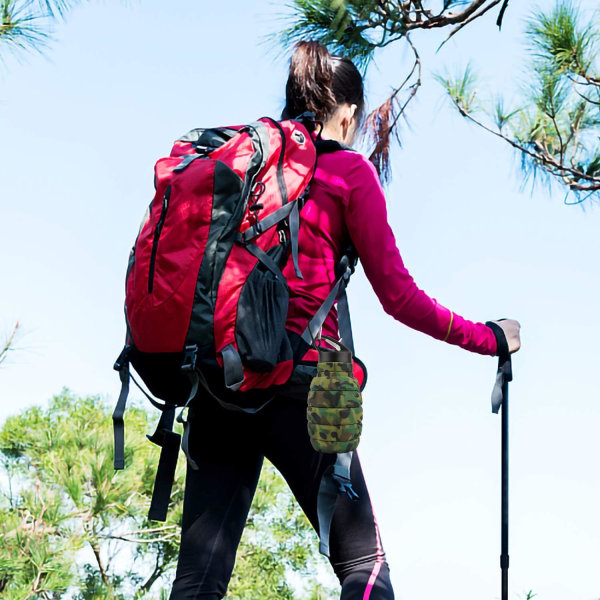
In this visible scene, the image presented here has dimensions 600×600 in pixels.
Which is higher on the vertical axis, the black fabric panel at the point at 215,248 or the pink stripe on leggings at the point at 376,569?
the black fabric panel at the point at 215,248

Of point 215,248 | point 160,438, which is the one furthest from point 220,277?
point 160,438

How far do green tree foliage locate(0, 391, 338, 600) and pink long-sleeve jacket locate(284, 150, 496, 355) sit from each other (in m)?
2.95

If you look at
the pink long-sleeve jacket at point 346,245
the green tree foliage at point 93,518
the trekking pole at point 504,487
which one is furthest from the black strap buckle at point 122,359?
the green tree foliage at point 93,518

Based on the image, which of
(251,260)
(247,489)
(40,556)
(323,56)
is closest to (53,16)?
(323,56)

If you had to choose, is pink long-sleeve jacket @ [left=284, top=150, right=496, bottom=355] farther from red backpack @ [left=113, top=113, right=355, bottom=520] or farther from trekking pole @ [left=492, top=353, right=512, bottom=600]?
trekking pole @ [left=492, top=353, right=512, bottom=600]

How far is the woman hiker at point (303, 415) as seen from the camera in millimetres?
1116

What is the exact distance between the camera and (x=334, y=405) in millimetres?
1032

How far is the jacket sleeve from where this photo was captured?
3.82 ft

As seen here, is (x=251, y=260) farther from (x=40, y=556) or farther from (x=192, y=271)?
(x=40, y=556)

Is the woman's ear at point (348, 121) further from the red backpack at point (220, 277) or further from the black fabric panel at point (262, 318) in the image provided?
the black fabric panel at point (262, 318)

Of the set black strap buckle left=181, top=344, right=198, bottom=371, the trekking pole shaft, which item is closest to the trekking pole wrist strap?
the trekking pole shaft

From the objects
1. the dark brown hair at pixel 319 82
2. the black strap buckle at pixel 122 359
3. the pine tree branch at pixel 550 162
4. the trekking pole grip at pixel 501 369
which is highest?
the pine tree branch at pixel 550 162

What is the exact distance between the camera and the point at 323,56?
1313 millimetres

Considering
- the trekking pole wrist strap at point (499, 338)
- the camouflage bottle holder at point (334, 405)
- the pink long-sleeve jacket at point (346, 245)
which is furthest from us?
the trekking pole wrist strap at point (499, 338)
